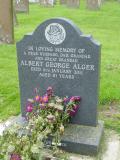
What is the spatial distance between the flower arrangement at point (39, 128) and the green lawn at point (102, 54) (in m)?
1.11

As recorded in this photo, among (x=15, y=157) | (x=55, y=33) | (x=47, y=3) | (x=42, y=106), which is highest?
(x=55, y=33)

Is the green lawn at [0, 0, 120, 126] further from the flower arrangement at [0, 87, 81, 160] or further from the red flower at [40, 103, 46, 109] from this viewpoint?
the red flower at [40, 103, 46, 109]

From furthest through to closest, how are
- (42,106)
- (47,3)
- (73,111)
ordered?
(47,3) < (73,111) < (42,106)

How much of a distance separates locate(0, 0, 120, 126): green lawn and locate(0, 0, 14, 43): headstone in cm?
24

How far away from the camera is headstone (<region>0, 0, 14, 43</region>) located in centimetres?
934

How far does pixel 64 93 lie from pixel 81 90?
24 cm

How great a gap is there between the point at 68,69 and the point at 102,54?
174 inches

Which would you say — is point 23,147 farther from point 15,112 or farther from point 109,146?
point 15,112

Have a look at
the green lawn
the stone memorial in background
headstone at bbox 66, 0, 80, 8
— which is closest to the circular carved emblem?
the stone memorial in background

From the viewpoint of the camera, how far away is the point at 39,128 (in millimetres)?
4312

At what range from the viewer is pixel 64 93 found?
502 cm

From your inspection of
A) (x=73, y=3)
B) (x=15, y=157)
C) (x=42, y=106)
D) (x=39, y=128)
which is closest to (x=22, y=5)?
(x=73, y=3)

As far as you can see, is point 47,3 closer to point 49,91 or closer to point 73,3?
point 73,3

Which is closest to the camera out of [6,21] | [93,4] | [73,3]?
[6,21]
